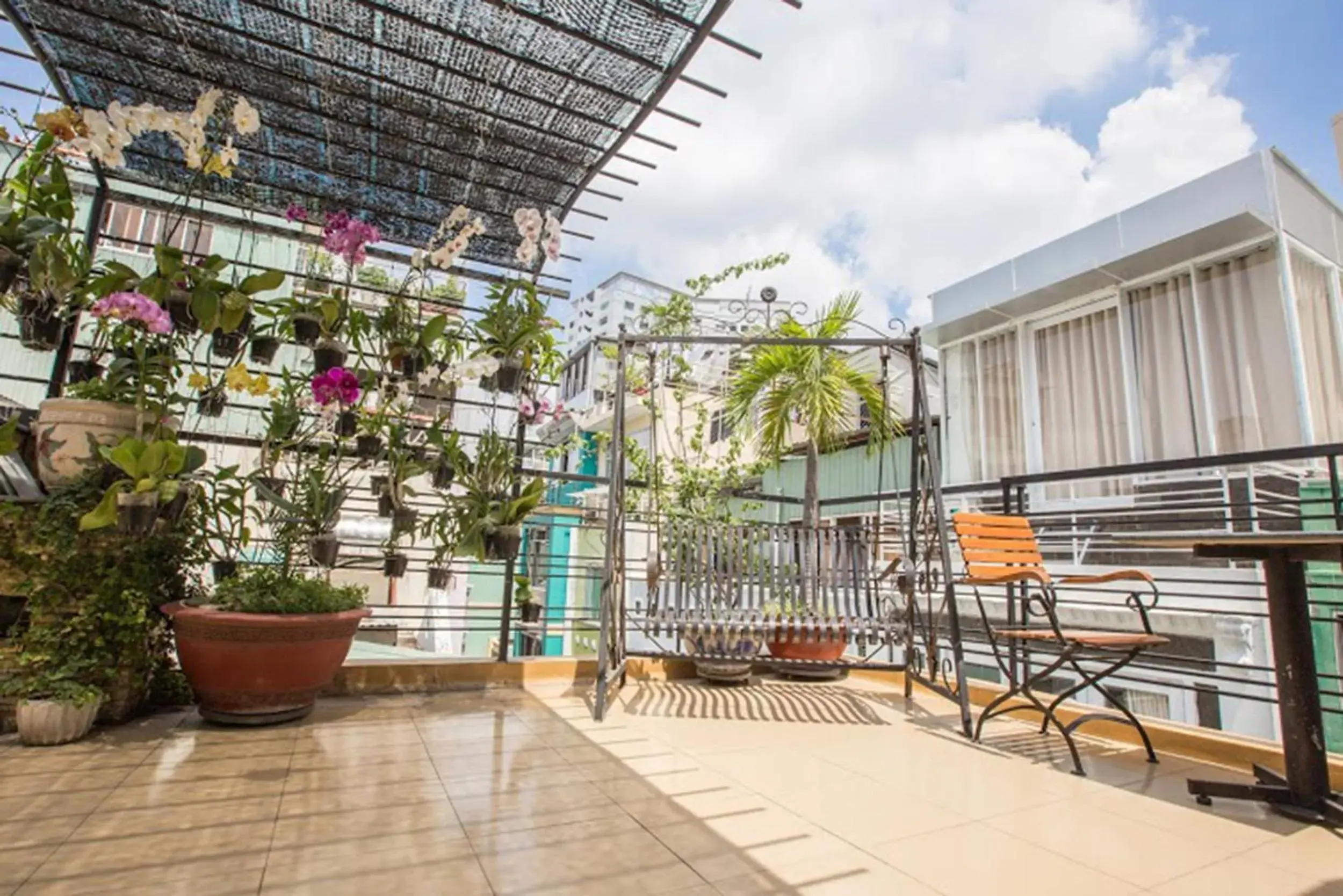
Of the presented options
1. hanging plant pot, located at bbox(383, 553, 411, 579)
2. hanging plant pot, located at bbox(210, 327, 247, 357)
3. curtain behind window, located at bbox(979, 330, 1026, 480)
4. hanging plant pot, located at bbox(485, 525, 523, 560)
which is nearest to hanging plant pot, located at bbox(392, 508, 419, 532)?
hanging plant pot, located at bbox(383, 553, 411, 579)

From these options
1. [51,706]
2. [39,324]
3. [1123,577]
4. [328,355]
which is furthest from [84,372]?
[1123,577]

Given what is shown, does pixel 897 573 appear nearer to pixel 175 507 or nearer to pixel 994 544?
pixel 994 544

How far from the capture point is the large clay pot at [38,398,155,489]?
2309 millimetres

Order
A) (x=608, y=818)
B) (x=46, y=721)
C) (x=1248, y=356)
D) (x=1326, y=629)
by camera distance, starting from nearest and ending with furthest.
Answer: (x=608, y=818) → (x=46, y=721) → (x=1326, y=629) → (x=1248, y=356)

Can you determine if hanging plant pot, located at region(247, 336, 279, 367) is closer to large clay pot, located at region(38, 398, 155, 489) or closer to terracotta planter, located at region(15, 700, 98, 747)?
large clay pot, located at region(38, 398, 155, 489)

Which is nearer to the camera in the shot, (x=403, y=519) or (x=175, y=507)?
(x=175, y=507)

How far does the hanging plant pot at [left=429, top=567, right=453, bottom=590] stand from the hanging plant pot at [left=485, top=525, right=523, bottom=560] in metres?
0.32

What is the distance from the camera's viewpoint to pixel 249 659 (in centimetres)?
241

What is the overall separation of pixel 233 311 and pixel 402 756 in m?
1.74

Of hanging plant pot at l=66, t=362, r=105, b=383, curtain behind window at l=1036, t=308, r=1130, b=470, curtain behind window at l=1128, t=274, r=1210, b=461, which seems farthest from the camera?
curtain behind window at l=1036, t=308, r=1130, b=470

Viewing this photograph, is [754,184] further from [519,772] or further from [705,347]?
[519,772]

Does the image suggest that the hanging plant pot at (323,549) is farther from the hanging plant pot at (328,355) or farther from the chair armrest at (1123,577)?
the chair armrest at (1123,577)

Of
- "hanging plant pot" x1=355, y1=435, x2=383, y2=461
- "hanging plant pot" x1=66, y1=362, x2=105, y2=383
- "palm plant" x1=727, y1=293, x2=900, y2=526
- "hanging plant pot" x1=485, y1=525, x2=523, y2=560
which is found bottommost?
"hanging plant pot" x1=485, y1=525, x2=523, y2=560

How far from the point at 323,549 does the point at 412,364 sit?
905 millimetres
